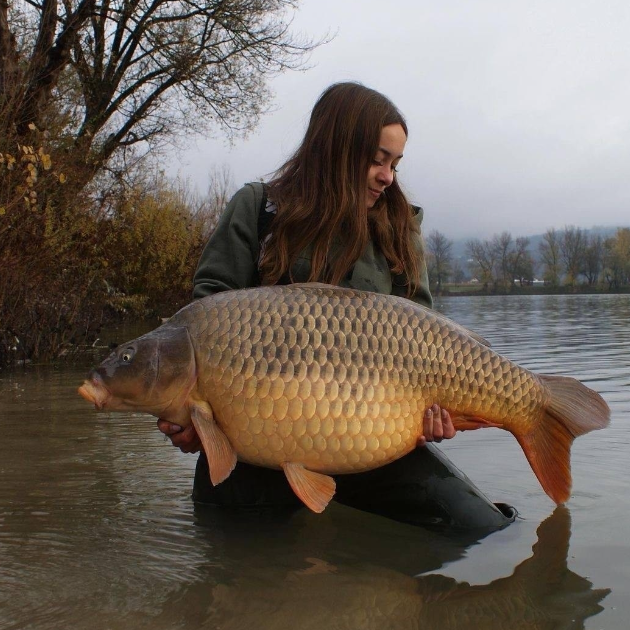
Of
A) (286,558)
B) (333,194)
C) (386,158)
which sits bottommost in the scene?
(286,558)

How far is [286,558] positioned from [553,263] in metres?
78.1

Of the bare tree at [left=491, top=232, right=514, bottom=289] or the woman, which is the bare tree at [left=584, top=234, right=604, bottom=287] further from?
the woman

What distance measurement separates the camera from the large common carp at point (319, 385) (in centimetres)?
190

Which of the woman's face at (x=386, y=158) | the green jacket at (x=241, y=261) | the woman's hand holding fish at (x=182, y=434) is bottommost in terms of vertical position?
the woman's hand holding fish at (x=182, y=434)

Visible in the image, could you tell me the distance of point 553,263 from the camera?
76.5 m

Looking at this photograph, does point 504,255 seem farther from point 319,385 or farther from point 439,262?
point 319,385

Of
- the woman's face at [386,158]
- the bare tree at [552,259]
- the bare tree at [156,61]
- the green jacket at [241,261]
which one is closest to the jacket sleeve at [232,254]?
the green jacket at [241,261]

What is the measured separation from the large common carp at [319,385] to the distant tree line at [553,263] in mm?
62644

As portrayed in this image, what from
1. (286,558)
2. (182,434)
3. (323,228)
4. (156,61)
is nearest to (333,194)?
(323,228)

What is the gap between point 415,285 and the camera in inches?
103

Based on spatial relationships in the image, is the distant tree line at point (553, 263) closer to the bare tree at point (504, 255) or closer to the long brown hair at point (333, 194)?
the bare tree at point (504, 255)

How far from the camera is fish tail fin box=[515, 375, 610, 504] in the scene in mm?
2023

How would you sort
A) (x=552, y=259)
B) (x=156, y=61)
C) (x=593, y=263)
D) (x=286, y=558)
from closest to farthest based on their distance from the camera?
1. (x=286, y=558)
2. (x=156, y=61)
3. (x=593, y=263)
4. (x=552, y=259)

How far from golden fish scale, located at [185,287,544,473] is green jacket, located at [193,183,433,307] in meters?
0.44
